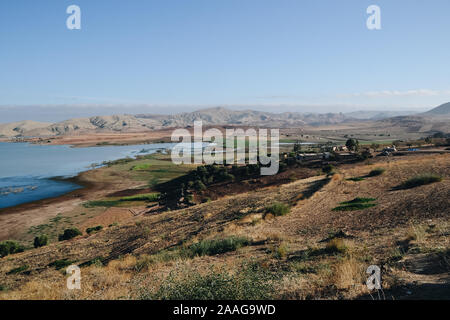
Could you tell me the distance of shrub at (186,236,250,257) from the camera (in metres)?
10.8

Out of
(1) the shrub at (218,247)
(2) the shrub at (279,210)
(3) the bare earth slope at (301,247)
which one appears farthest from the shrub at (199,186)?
(1) the shrub at (218,247)

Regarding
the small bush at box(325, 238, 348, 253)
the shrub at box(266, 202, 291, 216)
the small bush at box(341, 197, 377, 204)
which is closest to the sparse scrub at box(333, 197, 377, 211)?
the small bush at box(341, 197, 377, 204)

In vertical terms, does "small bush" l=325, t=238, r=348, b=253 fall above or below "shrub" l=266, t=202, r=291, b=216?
above

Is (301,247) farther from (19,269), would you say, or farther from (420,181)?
(19,269)

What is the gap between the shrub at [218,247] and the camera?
424 inches

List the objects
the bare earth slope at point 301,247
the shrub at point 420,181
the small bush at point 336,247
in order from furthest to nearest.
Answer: the shrub at point 420,181 → the small bush at point 336,247 → the bare earth slope at point 301,247

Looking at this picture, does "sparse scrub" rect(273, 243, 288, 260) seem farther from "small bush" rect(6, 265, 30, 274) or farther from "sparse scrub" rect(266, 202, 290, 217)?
"small bush" rect(6, 265, 30, 274)

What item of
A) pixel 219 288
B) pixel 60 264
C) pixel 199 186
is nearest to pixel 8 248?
pixel 60 264

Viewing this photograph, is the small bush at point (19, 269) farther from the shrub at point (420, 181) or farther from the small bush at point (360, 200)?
the shrub at point (420, 181)

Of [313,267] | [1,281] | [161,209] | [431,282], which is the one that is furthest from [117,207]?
[431,282]

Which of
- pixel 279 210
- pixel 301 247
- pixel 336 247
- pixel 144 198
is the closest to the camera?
pixel 336 247

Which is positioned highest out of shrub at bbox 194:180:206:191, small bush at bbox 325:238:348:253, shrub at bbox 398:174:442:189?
shrub at bbox 398:174:442:189

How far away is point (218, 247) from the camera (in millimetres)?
11055
